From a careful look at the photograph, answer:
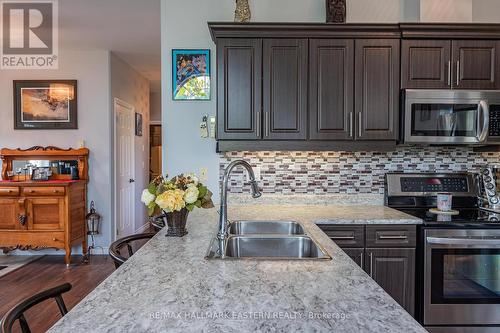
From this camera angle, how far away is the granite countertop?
852 mm

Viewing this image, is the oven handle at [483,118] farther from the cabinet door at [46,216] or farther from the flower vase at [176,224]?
the cabinet door at [46,216]

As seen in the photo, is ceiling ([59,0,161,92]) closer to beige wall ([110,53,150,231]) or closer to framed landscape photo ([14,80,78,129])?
beige wall ([110,53,150,231])

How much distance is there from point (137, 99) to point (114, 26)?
88.1 inches

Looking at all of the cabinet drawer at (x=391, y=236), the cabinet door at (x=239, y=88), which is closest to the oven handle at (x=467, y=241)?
the cabinet drawer at (x=391, y=236)

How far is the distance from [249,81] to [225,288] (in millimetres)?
1786

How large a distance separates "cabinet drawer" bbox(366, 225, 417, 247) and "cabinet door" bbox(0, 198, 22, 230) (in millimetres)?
3853

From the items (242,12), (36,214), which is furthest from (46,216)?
(242,12)

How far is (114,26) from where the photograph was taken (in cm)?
382

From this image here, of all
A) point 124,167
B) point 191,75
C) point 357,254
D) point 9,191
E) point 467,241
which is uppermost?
point 191,75

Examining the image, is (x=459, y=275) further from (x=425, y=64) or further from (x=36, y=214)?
(x=36, y=214)

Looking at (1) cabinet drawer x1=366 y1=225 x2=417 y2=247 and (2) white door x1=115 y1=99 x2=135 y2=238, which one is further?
(2) white door x1=115 y1=99 x2=135 y2=238

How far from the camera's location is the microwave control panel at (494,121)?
→ 99.7 inches

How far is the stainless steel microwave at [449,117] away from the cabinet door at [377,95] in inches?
3.6

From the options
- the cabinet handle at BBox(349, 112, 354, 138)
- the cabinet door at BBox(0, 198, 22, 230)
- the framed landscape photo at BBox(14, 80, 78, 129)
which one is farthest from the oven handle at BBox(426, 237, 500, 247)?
the framed landscape photo at BBox(14, 80, 78, 129)
